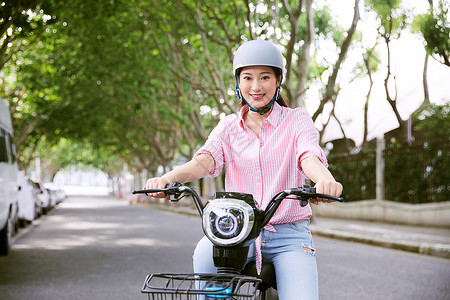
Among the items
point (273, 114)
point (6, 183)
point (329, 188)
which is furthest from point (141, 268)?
point (329, 188)

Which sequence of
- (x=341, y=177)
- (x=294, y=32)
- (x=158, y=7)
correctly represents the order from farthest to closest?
(x=341, y=177), (x=158, y=7), (x=294, y=32)

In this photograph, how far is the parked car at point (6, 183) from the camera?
922 centimetres

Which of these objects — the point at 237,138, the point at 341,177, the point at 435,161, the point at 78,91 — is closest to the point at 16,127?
the point at 78,91

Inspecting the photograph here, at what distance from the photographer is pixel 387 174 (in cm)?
1703

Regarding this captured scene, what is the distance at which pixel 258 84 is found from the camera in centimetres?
250

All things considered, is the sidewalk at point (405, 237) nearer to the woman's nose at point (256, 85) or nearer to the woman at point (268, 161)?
the woman at point (268, 161)

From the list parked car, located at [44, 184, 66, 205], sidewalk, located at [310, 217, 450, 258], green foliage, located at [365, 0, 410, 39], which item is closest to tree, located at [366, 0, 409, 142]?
green foliage, located at [365, 0, 410, 39]

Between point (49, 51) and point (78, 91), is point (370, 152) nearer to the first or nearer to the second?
point (49, 51)

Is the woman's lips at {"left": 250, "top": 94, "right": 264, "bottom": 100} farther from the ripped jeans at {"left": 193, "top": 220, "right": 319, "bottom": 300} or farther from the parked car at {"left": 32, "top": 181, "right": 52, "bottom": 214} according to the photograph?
the parked car at {"left": 32, "top": 181, "right": 52, "bottom": 214}

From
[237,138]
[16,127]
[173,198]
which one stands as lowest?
[173,198]

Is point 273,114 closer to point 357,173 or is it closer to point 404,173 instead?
point 404,173

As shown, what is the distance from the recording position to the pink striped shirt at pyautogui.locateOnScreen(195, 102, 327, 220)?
249 cm

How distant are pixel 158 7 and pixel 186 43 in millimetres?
2433

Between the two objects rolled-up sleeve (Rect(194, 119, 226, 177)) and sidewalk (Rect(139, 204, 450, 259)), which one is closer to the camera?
rolled-up sleeve (Rect(194, 119, 226, 177))
